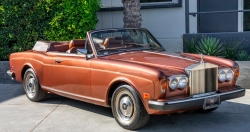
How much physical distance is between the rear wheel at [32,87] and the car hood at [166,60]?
6.25 feet

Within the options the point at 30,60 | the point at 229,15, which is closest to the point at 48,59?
the point at 30,60

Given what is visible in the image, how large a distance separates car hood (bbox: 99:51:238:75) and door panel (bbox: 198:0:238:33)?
5.32m

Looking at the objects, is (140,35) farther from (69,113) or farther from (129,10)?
(129,10)

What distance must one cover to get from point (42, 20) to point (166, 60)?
16.4ft

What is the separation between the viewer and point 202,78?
5.85 m

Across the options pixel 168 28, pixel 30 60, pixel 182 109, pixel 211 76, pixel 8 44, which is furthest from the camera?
pixel 168 28

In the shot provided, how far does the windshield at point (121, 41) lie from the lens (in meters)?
6.79

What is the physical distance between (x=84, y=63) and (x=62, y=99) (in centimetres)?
181

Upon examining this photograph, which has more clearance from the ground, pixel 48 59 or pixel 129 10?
pixel 129 10

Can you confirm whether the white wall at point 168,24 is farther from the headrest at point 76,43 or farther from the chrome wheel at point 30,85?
the chrome wheel at point 30,85

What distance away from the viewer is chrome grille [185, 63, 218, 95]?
5714 millimetres

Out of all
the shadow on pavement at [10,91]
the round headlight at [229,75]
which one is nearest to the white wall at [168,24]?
the shadow on pavement at [10,91]

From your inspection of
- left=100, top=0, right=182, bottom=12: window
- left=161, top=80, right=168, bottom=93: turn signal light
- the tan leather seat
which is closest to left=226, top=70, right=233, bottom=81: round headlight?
left=161, top=80, right=168, bottom=93: turn signal light

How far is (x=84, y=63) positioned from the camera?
6645mm
